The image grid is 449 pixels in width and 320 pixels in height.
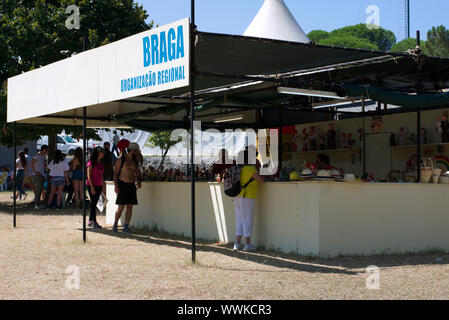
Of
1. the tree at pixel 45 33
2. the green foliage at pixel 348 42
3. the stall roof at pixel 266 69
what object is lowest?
the stall roof at pixel 266 69

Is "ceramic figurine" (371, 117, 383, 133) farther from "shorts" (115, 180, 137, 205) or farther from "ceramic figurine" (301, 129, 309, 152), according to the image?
"shorts" (115, 180, 137, 205)

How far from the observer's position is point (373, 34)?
4112 inches

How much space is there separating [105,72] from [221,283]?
4561mm

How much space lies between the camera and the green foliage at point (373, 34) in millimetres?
103250

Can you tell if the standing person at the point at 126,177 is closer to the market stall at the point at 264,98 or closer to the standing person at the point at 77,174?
the market stall at the point at 264,98

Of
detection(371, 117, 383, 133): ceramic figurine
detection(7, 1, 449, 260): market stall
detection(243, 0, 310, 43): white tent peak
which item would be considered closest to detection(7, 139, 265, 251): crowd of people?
detection(7, 1, 449, 260): market stall

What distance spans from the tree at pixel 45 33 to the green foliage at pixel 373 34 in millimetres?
86368

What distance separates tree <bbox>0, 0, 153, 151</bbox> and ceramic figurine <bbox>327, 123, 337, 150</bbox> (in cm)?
745

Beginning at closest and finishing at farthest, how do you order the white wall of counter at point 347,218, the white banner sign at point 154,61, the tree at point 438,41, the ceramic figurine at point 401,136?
1. the white banner sign at point 154,61
2. the white wall of counter at point 347,218
3. the ceramic figurine at point 401,136
4. the tree at point 438,41

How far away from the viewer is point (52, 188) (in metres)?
19.5

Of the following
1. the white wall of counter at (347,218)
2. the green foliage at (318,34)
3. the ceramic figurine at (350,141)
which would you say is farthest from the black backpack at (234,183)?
the green foliage at (318,34)

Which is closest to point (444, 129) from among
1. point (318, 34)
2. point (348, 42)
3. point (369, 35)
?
point (348, 42)

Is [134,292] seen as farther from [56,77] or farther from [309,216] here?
[56,77]

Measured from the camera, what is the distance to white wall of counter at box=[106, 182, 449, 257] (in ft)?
31.5
